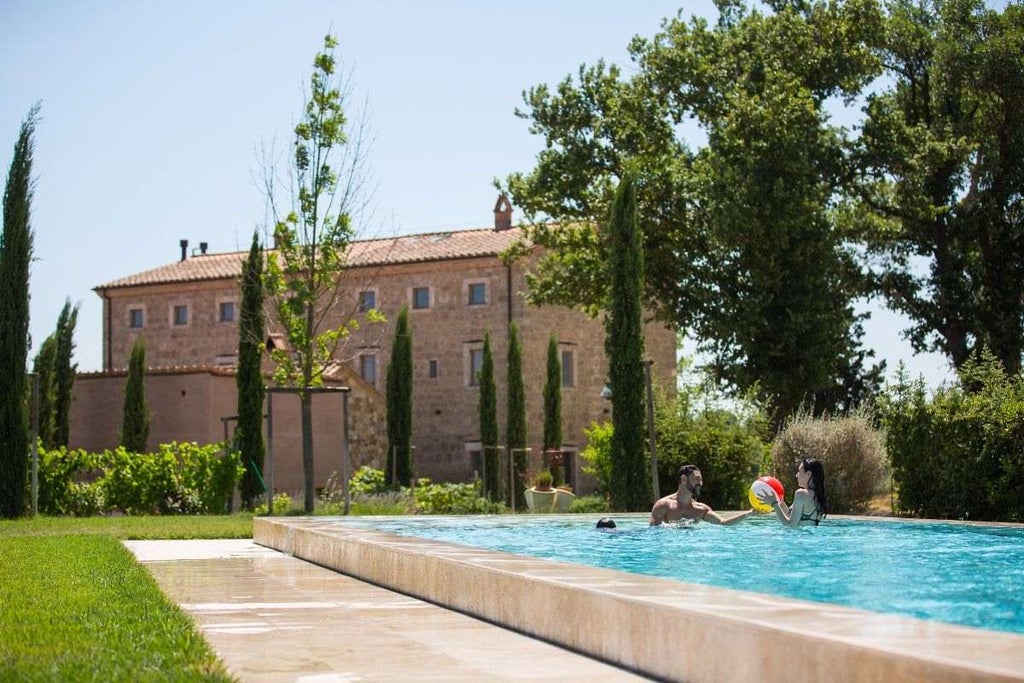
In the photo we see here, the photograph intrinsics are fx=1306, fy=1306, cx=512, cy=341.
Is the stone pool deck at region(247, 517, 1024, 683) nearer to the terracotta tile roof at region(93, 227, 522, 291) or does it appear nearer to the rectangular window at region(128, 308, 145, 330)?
the terracotta tile roof at region(93, 227, 522, 291)

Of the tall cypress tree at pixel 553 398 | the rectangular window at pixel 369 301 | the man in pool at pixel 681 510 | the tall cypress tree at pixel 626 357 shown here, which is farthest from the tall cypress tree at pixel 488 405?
the man in pool at pixel 681 510

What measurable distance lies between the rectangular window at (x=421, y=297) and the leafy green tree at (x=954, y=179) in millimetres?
15390

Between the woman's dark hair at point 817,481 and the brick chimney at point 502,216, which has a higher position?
the brick chimney at point 502,216

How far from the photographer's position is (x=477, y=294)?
4044cm

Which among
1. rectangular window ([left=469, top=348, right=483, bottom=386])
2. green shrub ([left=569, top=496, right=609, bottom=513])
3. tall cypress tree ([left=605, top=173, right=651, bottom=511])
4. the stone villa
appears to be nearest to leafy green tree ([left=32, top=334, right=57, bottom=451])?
the stone villa

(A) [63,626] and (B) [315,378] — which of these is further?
(B) [315,378]

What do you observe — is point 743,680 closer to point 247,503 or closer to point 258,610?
point 258,610

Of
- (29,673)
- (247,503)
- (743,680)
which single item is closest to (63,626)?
(29,673)

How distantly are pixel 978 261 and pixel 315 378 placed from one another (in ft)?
52.9

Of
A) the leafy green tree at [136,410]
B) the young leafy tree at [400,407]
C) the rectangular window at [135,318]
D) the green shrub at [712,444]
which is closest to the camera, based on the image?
the green shrub at [712,444]

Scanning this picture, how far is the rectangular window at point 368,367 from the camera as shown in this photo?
4159 cm

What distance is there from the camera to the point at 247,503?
27.0 m

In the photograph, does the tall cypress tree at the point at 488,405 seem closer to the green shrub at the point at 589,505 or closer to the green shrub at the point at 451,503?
the green shrub at the point at 589,505

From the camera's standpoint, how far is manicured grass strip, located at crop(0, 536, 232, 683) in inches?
190
